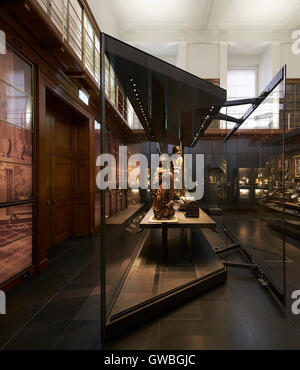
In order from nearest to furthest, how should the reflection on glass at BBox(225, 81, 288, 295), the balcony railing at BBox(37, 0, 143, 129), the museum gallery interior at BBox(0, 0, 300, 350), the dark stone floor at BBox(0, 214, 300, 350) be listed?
the dark stone floor at BBox(0, 214, 300, 350) → the museum gallery interior at BBox(0, 0, 300, 350) → the reflection on glass at BBox(225, 81, 288, 295) → the balcony railing at BBox(37, 0, 143, 129)

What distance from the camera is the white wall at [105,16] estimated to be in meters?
5.74

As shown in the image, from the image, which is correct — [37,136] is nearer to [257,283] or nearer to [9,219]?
[9,219]

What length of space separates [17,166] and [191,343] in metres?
2.81

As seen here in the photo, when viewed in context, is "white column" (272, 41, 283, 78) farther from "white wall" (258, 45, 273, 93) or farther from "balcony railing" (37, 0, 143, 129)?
"balcony railing" (37, 0, 143, 129)

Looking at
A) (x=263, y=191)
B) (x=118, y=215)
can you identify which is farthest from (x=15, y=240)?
(x=263, y=191)

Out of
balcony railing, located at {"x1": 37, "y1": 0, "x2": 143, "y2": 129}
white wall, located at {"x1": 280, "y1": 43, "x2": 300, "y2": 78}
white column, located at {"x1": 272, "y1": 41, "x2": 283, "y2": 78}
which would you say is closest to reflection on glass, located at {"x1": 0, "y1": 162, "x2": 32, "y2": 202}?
balcony railing, located at {"x1": 37, "y1": 0, "x2": 143, "y2": 129}

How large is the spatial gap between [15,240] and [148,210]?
7.35ft

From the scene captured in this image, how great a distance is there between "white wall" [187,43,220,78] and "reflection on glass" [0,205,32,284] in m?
9.06

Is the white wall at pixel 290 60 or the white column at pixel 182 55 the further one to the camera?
the white column at pixel 182 55

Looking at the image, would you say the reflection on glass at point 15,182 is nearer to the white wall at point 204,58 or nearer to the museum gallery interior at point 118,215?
the museum gallery interior at point 118,215

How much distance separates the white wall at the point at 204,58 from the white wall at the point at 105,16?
10.7ft

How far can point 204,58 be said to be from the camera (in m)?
8.95

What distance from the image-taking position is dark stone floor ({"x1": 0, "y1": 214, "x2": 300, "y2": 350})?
5.54 feet

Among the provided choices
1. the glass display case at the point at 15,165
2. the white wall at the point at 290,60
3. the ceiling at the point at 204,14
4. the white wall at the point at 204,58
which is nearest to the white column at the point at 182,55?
the white wall at the point at 204,58
